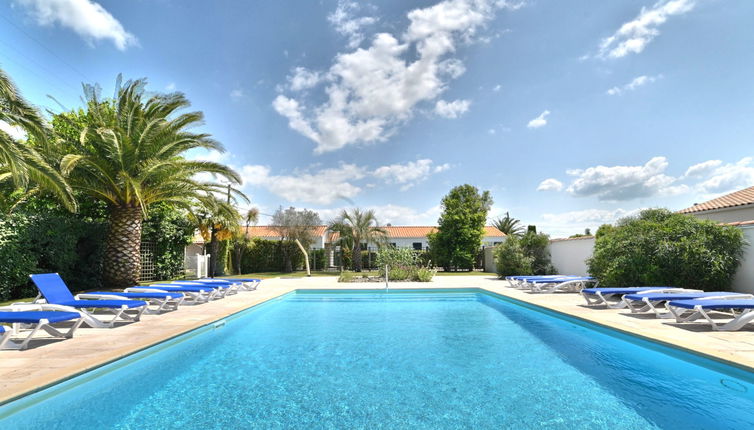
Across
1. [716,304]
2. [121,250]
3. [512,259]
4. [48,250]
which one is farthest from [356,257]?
[716,304]

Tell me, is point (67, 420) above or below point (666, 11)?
below

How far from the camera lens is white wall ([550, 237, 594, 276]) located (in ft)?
52.0

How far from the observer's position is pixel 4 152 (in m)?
6.29

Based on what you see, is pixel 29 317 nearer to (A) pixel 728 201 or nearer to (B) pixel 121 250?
(B) pixel 121 250

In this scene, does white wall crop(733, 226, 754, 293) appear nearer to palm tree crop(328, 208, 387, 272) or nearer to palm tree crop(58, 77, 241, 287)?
palm tree crop(58, 77, 241, 287)

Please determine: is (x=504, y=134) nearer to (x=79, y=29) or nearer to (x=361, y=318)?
(x=361, y=318)

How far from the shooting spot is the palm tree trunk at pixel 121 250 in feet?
39.5

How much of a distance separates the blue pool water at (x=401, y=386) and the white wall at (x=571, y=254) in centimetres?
996

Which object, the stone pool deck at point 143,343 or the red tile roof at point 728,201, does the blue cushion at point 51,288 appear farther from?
the red tile roof at point 728,201

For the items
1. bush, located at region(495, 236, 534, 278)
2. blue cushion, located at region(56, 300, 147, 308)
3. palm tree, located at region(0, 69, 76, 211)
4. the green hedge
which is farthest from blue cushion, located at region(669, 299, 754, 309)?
the green hedge

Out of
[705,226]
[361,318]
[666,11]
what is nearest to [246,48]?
[361,318]

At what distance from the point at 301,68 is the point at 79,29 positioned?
7832mm

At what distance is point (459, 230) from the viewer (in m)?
28.2

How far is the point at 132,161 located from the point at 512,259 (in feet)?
54.1
